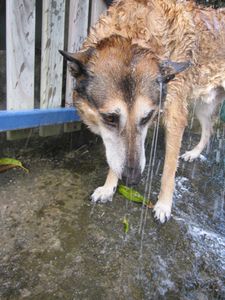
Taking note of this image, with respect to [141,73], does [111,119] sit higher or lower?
lower

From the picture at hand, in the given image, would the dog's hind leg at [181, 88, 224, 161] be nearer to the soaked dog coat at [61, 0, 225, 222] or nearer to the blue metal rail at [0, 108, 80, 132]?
the soaked dog coat at [61, 0, 225, 222]

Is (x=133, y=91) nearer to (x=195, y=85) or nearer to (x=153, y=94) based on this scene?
(x=153, y=94)

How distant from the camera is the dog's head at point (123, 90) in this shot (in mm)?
2609

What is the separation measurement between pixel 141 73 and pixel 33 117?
4.68 ft

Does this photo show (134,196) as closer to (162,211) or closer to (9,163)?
(162,211)

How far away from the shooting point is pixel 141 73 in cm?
266

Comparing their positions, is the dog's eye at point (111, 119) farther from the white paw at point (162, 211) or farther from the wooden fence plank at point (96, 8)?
the wooden fence plank at point (96, 8)

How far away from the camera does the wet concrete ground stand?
2.35 meters

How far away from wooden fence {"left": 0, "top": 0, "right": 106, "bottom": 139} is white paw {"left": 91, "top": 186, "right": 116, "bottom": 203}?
98 cm

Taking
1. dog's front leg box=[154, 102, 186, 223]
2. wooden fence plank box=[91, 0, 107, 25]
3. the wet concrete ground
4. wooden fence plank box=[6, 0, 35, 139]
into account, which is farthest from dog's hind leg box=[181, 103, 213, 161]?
wooden fence plank box=[6, 0, 35, 139]

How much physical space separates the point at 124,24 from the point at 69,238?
72.6 inches

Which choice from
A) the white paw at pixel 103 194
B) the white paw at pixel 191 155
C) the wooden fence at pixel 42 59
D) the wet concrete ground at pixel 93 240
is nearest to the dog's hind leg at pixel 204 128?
the white paw at pixel 191 155

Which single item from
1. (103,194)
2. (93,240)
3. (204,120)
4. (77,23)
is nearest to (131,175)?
(93,240)

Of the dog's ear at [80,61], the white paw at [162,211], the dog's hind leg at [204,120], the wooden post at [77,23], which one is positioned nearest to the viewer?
the dog's ear at [80,61]
